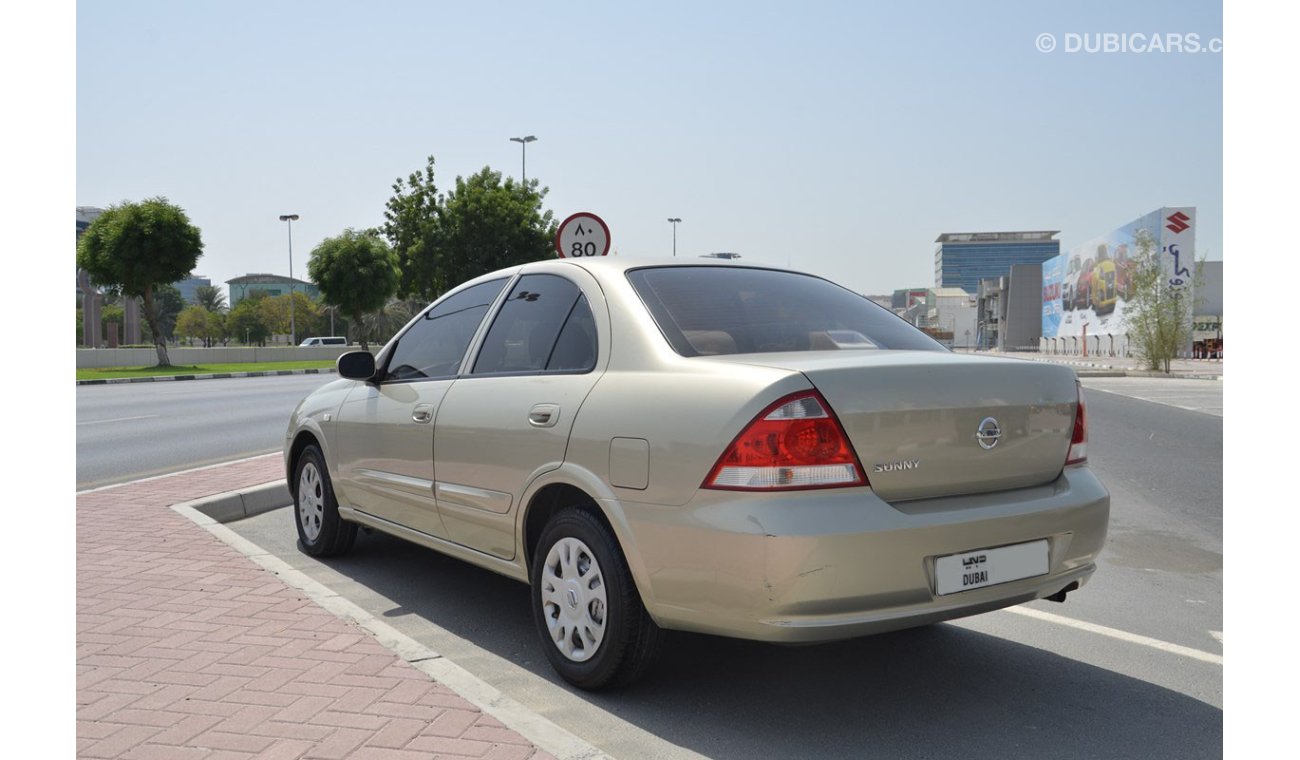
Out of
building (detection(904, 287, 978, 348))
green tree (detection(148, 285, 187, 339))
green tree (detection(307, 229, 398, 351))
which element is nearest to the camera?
green tree (detection(307, 229, 398, 351))

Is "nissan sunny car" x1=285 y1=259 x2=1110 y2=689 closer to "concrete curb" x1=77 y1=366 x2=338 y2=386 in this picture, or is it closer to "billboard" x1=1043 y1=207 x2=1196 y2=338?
"concrete curb" x1=77 y1=366 x2=338 y2=386

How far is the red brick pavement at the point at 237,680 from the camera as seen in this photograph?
307 cm

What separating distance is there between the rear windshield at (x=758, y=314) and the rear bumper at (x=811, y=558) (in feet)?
2.27

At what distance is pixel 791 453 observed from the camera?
3057 mm

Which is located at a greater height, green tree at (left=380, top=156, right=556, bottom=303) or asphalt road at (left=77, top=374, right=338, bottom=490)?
green tree at (left=380, top=156, right=556, bottom=303)

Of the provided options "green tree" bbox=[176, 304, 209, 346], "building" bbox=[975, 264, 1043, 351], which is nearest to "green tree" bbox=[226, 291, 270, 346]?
"green tree" bbox=[176, 304, 209, 346]

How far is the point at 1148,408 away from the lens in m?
18.4

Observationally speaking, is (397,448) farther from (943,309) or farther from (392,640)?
(943,309)

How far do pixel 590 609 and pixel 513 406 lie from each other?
2.90 feet

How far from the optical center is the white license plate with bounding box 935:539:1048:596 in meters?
3.17

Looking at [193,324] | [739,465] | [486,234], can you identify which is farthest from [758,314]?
[193,324]

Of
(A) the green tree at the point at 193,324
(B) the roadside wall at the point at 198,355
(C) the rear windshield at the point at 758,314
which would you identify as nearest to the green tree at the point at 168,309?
(A) the green tree at the point at 193,324

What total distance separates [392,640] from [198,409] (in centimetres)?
1616

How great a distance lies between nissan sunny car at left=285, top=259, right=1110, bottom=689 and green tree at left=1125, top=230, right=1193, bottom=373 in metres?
35.2
